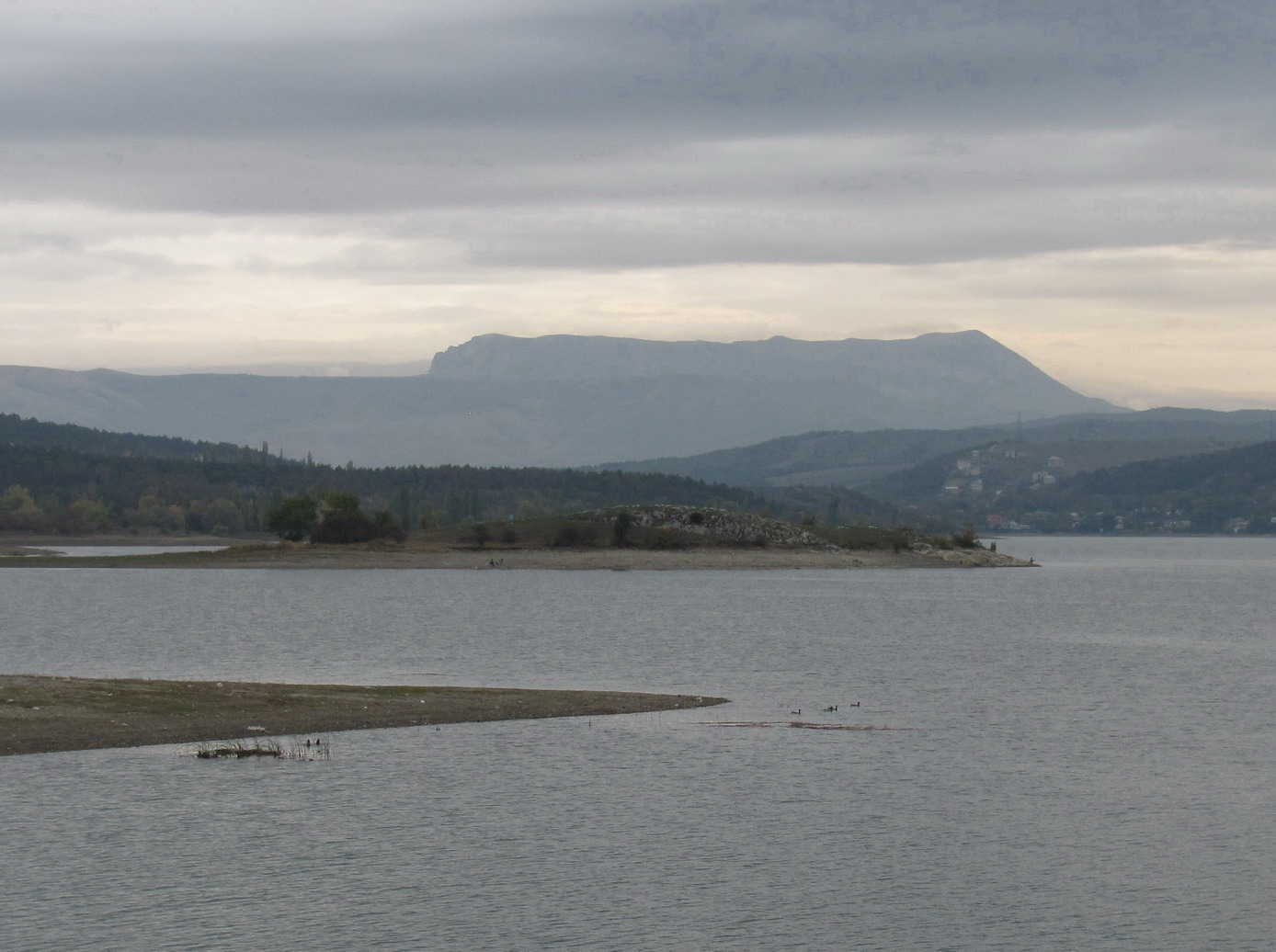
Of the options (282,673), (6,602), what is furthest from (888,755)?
(6,602)

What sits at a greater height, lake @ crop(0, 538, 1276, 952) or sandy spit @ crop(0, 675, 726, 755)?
sandy spit @ crop(0, 675, 726, 755)

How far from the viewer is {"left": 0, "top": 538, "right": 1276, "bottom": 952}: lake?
2916 cm

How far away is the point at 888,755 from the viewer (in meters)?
46.6

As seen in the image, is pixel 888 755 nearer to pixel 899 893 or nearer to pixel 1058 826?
pixel 1058 826

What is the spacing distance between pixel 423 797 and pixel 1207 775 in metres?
21.6

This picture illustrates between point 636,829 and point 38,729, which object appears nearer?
point 636,829

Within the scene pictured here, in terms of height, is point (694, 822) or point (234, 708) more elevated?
point (234, 708)

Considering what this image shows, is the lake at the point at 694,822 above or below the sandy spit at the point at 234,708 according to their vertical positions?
below

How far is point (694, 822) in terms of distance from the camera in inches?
1465

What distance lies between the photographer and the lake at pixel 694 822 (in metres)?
29.2

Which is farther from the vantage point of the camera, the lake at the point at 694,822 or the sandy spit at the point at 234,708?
the sandy spit at the point at 234,708

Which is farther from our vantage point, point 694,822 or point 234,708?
point 234,708

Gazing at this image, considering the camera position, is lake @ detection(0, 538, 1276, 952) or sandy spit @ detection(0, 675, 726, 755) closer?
lake @ detection(0, 538, 1276, 952)

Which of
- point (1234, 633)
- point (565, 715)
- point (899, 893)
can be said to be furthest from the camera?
point (1234, 633)
